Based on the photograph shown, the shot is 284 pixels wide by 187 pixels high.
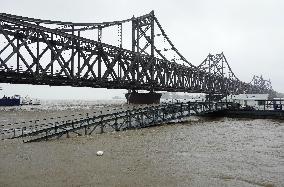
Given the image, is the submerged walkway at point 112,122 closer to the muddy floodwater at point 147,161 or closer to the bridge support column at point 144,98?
the muddy floodwater at point 147,161

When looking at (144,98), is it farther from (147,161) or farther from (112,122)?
(147,161)

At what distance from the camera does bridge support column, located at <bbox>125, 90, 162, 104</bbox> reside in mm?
88062

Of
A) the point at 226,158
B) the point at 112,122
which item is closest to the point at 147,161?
the point at 226,158

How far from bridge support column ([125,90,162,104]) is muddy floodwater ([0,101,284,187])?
211 feet

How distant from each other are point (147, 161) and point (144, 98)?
7450 cm

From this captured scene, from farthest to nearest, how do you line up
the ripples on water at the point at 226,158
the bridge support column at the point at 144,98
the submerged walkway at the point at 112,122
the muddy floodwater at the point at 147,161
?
the bridge support column at the point at 144,98 → the submerged walkway at the point at 112,122 → the ripples on water at the point at 226,158 → the muddy floodwater at the point at 147,161

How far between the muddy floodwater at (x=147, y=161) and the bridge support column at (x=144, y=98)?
64.3 metres

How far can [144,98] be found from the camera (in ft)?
294

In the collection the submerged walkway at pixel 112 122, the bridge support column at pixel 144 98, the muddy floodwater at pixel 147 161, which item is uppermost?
the bridge support column at pixel 144 98

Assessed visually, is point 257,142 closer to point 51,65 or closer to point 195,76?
point 51,65

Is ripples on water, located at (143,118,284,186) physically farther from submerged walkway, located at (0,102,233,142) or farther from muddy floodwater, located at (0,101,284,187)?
submerged walkway, located at (0,102,233,142)

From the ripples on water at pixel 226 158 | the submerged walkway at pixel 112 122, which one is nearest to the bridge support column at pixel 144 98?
the submerged walkway at pixel 112 122

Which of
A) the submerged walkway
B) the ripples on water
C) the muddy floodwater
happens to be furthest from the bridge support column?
the muddy floodwater

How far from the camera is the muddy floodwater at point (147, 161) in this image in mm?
11758
